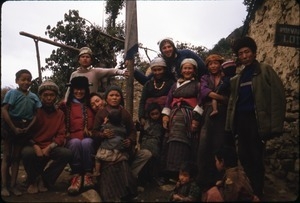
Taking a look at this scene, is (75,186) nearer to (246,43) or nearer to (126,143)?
(126,143)

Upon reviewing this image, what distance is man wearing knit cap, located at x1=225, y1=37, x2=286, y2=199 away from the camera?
373cm

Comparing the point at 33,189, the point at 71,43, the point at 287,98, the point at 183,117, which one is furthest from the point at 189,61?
the point at 71,43

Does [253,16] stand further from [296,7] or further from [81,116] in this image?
[81,116]

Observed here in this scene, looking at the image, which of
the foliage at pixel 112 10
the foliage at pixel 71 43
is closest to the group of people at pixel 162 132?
the foliage at pixel 71 43

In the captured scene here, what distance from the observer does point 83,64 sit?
529 cm

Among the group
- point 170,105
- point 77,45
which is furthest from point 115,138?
point 77,45

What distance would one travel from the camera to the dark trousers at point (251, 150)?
12.7 feet

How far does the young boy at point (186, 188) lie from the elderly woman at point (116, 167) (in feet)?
1.87

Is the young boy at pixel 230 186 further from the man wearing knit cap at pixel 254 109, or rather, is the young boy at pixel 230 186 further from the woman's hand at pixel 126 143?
the woman's hand at pixel 126 143

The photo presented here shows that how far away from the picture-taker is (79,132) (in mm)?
4594

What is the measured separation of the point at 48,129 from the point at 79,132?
442 mm

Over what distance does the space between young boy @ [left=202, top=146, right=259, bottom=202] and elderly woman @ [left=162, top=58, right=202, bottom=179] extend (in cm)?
62

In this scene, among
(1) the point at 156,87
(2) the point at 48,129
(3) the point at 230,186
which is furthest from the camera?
(1) the point at 156,87

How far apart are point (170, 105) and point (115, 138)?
989 millimetres
